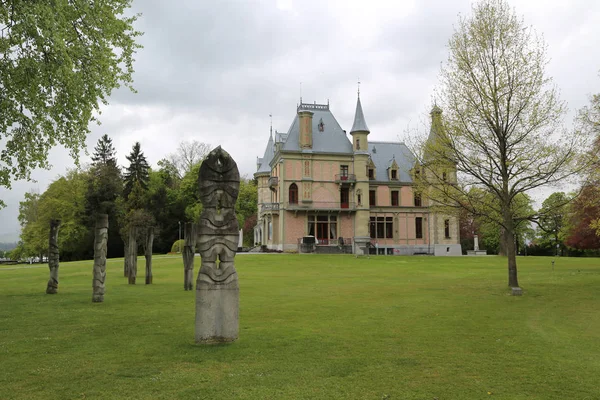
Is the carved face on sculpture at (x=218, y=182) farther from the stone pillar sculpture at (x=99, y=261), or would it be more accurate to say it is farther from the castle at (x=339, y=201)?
the castle at (x=339, y=201)

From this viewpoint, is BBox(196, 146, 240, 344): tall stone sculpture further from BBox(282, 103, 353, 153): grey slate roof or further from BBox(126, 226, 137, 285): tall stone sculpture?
BBox(282, 103, 353, 153): grey slate roof

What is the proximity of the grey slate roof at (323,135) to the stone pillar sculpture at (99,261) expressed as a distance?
40.0 m

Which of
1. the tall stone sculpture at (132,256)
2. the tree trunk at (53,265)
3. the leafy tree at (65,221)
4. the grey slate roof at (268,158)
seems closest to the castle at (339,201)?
the grey slate roof at (268,158)

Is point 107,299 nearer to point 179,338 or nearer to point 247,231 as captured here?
point 179,338

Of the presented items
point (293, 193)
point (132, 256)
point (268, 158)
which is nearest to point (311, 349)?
point (132, 256)

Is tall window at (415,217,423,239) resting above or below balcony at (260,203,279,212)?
below

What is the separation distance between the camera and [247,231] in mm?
86875

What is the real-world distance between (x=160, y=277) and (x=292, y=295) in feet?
39.0

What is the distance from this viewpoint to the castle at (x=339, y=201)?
56.0 meters

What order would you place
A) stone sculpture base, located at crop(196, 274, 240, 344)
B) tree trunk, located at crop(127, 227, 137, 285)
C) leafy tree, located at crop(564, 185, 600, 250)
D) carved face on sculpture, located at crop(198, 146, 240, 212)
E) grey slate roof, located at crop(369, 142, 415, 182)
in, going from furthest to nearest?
grey slate roof, located at crop(369, 142, 415, 182), tree trunk, located at crop(127, 227, 137, 285), leafy tree, located at crop(564, 185, 600, 250), carved face on sculpture, located at crop(198, 146, 240, 212), stone sculpture base, located at crop(196, 274, 240, 344)

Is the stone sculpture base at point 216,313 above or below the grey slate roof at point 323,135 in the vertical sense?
below

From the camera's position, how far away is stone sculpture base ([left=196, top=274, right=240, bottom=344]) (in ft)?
31.4

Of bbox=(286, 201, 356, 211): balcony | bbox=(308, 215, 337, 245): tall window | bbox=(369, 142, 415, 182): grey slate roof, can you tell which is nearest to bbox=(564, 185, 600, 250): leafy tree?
bbox=(369, 142, 415, 182): grey slate roof

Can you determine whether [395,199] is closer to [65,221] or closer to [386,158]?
[386,158]
